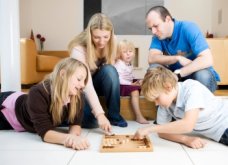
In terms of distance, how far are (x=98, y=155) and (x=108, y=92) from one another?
677 mm

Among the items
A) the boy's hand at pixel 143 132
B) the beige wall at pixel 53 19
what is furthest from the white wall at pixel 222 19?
the boy's hand at pixel 143 132

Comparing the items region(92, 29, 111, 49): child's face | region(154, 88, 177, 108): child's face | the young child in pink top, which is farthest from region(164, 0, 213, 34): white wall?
region(154, 88, 177, 108): child's face

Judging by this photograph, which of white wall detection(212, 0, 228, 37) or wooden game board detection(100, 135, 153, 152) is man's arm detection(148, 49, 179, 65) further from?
white wall detection(212, 0, 228, 37)

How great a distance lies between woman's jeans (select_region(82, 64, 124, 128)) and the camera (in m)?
1.83

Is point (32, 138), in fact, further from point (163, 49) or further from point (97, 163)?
point (163, 49)

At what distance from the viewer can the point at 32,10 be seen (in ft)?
18.8

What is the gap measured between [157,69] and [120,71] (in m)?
0.97

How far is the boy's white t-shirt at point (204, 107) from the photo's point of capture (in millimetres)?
1311

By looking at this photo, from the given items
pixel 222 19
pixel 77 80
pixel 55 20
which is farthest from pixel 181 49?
pixel 55 20

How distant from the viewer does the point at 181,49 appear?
6.29ft

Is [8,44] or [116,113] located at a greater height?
[8,44]

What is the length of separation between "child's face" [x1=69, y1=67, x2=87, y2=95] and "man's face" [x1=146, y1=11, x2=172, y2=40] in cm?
64

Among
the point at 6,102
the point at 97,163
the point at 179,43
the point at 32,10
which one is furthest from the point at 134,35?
the point at 97,163

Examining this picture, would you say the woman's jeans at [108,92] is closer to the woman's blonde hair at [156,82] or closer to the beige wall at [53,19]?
the woman's blonde hair at [156,82]
